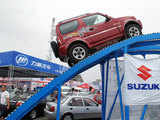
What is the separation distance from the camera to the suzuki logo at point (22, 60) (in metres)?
9.87

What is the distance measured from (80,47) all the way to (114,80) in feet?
6.04

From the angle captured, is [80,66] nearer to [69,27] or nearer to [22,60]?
[69,27]

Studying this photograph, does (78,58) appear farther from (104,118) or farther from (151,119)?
(151,119)

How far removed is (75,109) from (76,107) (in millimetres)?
129

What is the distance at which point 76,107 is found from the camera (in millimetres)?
8742

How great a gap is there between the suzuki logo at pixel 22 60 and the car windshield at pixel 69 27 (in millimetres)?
4242

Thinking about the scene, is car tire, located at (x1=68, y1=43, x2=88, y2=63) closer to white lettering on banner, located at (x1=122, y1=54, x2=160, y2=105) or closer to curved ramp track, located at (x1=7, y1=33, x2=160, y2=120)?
curved ramp track, located at (x1=7, y1=33, x2=160, y2=120)

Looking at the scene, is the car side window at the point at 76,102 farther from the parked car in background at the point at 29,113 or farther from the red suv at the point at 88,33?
the red suv at the point at 88,33

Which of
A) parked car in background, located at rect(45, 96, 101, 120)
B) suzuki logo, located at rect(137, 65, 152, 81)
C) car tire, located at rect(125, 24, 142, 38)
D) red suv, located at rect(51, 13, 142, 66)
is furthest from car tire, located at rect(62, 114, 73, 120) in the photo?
suzuki logo, located at rect(137, 65, 152, 81)

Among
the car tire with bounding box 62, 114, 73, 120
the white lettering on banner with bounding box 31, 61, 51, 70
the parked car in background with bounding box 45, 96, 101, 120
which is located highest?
the white lettering on banner with bounding box 31, 61, 51, 70

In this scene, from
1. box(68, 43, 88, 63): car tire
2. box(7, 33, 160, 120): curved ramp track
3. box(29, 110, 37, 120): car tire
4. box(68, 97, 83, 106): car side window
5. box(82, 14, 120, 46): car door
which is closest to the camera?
box(7, 33, 160, 120): curved ramp track

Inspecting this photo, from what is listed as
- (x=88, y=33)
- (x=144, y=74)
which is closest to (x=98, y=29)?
(x=88, y=33)

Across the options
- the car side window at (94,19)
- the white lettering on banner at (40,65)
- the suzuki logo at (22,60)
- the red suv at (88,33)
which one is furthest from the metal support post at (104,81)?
the white lettering on banner at (40,65)

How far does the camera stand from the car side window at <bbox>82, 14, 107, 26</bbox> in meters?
6.95
